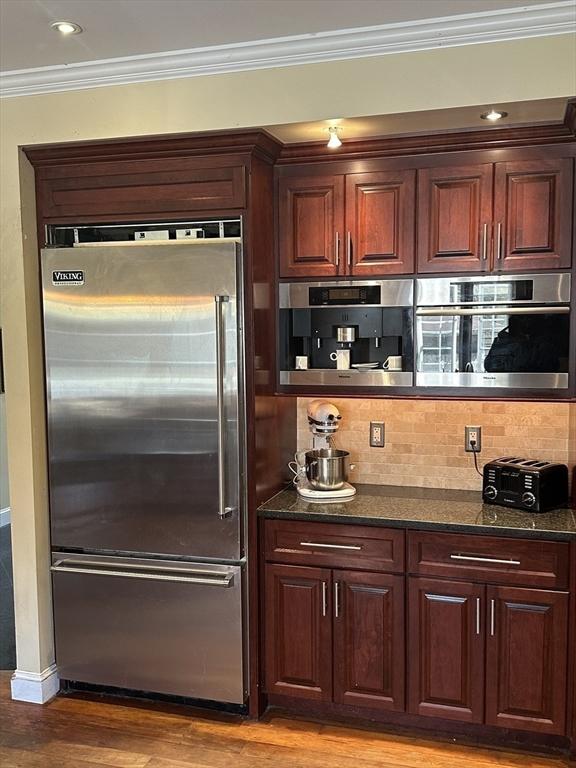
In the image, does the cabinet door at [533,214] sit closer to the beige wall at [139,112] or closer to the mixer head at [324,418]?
the beige wall at [139,112]

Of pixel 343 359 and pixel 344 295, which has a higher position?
pixel 344 295

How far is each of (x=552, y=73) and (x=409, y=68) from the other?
0.51 m

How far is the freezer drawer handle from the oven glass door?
1202 millimetres

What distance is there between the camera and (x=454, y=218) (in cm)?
295

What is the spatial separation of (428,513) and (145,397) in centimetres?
131

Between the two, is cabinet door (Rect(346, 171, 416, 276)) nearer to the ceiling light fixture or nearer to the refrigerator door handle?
the ceiling light fixture

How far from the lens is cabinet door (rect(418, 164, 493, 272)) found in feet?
9.55

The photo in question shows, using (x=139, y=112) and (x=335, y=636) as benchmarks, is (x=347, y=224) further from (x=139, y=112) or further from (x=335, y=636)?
(x=335, y=636)

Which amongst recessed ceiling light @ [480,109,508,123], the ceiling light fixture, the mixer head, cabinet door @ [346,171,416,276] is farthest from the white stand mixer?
recessed ceiling light @ [480,109,508,123]

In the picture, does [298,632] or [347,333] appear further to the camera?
[347,333]

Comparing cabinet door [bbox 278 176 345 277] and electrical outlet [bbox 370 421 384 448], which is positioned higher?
cabinet door [bbox 278 176 345 277]

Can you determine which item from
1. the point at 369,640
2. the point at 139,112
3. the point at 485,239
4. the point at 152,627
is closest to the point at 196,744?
the point at 152,627

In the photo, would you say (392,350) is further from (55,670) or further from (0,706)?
(0,706)

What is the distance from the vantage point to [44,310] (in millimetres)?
3156
